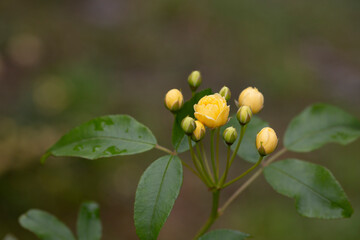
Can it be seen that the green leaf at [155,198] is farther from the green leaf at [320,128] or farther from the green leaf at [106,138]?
the green leaf at [320,128]

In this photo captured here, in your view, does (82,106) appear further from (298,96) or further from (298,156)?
(298,96)

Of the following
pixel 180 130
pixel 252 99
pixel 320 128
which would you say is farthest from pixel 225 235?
pixel 320 128

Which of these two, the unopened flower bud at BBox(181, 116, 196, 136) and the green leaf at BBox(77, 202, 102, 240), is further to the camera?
the green leaf at BBox(77, 202, 102, 240)

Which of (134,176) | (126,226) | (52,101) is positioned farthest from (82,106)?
(126,226)

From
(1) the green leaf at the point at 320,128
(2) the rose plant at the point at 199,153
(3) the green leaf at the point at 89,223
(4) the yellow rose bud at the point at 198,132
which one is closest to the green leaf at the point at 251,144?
(2) the rose plant at the point at 199,153

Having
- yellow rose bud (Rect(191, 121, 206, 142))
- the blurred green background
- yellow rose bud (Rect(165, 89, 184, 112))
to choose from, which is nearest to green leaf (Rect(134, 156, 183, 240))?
yellow rose bud (Rect(191, 121, 206, 142))

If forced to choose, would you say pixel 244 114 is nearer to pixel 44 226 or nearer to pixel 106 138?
pixel 106 138

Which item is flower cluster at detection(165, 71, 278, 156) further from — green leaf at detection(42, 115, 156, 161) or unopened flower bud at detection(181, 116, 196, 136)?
green leaf at detection(42, 115, 156, 161)
